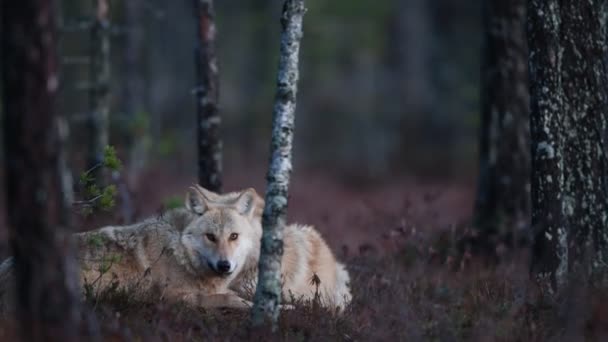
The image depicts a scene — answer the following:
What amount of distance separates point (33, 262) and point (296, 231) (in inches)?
160

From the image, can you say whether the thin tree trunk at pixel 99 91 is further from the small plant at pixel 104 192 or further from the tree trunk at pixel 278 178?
the tree trunk at pixel 278 178

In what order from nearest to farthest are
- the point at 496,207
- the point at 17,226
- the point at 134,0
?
1. the point at 17,226
2. the point at 496,207
3. the point at 134,0

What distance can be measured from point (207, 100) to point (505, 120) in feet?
12.8

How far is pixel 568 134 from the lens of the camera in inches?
311

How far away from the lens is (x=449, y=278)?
32.5 feet

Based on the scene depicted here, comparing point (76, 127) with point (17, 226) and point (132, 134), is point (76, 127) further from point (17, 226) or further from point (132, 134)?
point (17, 226)

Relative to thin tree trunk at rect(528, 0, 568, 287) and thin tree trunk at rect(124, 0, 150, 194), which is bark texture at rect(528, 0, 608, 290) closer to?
thin tree trunk at rect(528, 0, 568, 287)

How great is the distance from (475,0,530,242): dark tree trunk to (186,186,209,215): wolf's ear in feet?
16.0

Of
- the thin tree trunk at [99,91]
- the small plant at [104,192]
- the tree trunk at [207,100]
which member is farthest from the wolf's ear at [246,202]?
the thin tree trunk at [99,91]

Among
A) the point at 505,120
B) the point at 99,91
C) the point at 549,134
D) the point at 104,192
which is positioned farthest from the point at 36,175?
the point at 99,91

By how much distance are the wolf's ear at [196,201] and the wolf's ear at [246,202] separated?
0.29 metres

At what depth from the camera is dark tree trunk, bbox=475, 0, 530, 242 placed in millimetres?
11844

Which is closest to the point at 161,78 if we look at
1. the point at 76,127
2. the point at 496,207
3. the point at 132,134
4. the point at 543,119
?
the point at 76,127

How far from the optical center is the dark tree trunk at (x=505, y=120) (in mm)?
11844
